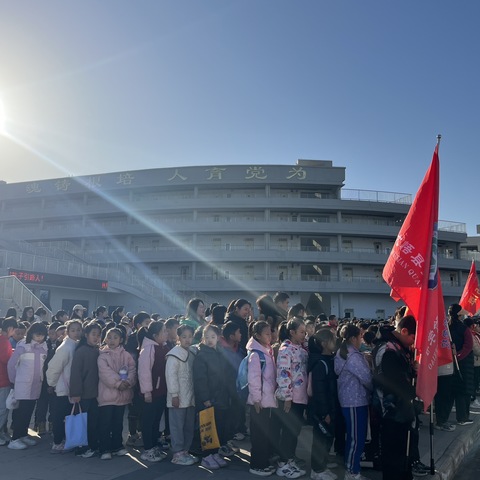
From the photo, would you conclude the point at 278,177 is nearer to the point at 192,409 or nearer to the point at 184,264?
the point at 184,264

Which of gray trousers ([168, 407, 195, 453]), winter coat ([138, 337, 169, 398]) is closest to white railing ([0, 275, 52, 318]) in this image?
winter coat ([138, 337, 169, 398])

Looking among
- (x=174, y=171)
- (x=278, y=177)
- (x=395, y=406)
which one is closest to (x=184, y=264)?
(x=174, y=171)

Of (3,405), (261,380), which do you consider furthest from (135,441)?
(261,380)

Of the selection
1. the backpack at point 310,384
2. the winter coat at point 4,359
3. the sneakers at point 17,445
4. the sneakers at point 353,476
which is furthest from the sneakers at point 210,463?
the winter coat at point 4,359

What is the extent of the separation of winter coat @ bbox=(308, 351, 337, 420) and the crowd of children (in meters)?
0.01

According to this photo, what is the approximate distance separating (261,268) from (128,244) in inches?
512

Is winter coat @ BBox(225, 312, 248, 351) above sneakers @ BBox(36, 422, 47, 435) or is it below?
above

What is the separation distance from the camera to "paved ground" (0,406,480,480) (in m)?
4.70

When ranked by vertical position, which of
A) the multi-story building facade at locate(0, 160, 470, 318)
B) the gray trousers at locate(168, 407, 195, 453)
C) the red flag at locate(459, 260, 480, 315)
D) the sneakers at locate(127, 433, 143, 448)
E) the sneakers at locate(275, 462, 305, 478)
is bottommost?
the sneakers at locate(127, 433, 143, 448)

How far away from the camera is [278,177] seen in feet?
124

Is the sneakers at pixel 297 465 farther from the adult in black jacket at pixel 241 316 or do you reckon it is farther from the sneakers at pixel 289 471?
the adult in black jacket at pixel 241 316

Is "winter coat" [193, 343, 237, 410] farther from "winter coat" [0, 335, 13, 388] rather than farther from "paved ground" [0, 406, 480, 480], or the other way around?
"winter coat" [0, 335, 13, 388]

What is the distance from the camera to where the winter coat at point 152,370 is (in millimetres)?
5438

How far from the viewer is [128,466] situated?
5.04 m
